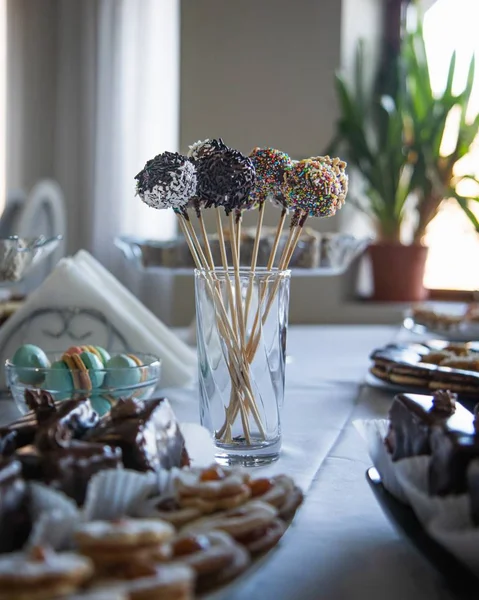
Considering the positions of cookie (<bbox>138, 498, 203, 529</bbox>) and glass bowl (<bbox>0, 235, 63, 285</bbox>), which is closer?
cookie (<bbox>138, 498, 203, 529</bbox>)

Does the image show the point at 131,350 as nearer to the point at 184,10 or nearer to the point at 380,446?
the point at 380,446

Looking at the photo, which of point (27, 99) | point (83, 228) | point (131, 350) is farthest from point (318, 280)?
point (131, 350)

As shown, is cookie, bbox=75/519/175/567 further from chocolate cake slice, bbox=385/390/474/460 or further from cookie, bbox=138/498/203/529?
chocolate cake slice, bbox=385/390/474/460

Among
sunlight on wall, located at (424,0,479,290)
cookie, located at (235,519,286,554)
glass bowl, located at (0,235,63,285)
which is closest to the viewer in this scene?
cookie, located at (235,519,286,554)

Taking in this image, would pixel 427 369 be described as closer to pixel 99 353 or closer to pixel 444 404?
pixel 99 353

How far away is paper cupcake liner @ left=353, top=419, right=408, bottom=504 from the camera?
532 mm

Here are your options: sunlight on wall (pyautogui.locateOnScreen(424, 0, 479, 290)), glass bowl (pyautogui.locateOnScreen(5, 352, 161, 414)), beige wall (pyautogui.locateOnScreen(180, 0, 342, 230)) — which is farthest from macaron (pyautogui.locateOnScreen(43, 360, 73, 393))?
sunlight on wall (pyautogui.locateOnScreen(424, 0, 479, 290))

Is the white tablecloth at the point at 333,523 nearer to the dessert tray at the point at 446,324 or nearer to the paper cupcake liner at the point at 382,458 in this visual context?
the paper cupcake liner at the point at 382,458

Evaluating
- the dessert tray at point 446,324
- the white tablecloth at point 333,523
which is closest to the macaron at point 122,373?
the white tablecloth at point 333,523

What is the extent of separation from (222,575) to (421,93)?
2.76 m

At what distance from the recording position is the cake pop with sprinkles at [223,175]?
72 cm

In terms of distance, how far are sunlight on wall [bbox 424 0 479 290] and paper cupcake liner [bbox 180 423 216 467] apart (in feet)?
8.11

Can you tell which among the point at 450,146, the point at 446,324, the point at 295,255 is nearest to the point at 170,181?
the point at 295,255

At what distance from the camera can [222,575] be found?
0.39 meters
